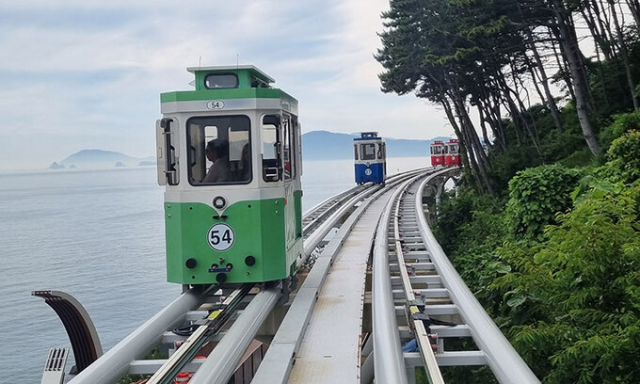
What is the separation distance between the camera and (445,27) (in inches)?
962

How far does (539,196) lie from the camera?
1255 cm

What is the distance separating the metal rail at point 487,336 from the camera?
16.6 feet

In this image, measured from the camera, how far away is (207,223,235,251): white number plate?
7.72 meters

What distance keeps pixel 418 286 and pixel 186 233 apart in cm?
385

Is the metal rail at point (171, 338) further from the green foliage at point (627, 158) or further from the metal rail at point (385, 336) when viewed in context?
the green foliage at point (627, 158)

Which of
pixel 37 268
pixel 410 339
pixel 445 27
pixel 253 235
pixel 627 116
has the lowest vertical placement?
pixel 37 268

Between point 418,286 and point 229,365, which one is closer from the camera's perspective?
point 229,365

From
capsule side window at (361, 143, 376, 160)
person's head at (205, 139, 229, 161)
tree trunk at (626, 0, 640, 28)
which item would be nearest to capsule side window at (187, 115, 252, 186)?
person's head at (205, 139, 229, 161)

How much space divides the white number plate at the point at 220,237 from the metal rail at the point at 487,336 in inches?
106

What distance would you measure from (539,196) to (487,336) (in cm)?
695

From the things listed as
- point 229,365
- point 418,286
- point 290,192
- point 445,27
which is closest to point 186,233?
point 290,192

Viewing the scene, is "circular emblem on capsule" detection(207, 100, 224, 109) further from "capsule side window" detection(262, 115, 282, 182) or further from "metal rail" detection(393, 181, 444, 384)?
"metal rail" detection(393, 181, 444, 384)

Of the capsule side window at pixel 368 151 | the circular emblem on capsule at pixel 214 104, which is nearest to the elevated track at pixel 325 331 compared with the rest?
the circular emblem on capsule at pixel 214 104

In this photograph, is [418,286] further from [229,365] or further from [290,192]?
[229,365]
